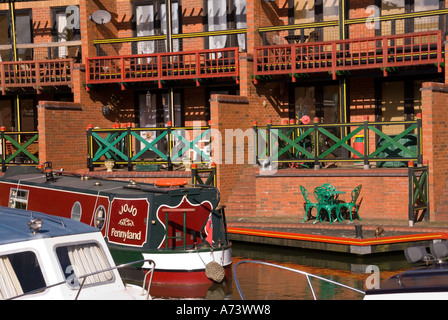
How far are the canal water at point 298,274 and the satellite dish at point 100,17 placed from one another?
11.4m

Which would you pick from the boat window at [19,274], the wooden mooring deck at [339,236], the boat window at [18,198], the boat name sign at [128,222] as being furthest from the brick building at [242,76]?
the boat window at [19,274]

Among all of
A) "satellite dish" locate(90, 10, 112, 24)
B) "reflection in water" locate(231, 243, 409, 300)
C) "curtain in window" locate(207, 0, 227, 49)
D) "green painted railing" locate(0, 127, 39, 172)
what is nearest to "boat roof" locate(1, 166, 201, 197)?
"reflection in water" locate(231, 243, 409, 300)

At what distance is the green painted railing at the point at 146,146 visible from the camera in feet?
Result: 70.9

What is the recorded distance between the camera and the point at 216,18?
2581cm

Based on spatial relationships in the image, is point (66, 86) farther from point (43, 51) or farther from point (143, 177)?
point (143, 177)

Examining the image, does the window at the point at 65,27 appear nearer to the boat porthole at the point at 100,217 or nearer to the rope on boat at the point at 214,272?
the boat porthole at the point at 100,217

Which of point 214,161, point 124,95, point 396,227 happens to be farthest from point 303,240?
point 124,95

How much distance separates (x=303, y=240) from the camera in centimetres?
1648

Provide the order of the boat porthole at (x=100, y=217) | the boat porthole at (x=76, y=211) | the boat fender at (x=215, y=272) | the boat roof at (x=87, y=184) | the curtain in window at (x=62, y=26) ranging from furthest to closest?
the curtain in window at (x=62, y=26), the boat porthole at (x=76, y=211), the boat porthole at (x=100, y=217), the boat roof at (x=87, y=184), the boat fender at (x=215, y=272)

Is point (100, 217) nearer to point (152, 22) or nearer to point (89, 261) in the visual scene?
point (89, 261)

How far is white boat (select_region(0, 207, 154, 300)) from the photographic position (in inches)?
323

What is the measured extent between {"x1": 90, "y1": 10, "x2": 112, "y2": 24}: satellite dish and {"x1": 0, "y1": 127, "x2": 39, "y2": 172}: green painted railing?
4.70 metres

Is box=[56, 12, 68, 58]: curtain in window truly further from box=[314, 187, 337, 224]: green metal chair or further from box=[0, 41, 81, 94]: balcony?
box=[314, 187, 337, 224]: green metal chair

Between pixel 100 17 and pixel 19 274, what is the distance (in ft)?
60.0
